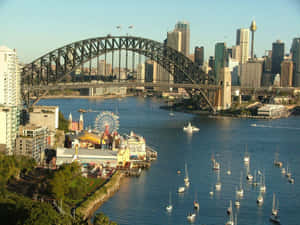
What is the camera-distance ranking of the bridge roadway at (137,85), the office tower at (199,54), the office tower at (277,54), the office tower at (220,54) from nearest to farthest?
the bridge roadway at (137,85) < the office tower at (277,54) < the office tower at (220,54) < the office tower at (199,54)

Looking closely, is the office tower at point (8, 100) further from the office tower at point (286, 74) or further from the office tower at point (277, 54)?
the office tower at point (277, 54)

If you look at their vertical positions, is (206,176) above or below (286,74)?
below

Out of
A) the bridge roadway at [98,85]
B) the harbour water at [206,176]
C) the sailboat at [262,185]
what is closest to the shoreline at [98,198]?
the harbour water at [206,176]

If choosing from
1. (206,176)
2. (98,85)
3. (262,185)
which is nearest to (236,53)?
(98,85)

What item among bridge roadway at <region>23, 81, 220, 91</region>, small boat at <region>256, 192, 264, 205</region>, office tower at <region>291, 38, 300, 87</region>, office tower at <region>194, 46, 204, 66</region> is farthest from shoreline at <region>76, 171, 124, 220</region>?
office tower at <region>194, 46, 204, 66</region>

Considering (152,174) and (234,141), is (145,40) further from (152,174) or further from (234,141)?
(152,174)

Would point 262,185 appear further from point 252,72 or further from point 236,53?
point 236,53

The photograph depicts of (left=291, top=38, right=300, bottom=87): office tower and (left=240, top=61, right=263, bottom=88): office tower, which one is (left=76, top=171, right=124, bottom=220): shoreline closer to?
(left=240, top=61, right=263, bottom=88): office tower

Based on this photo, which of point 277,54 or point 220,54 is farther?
point 220,54
